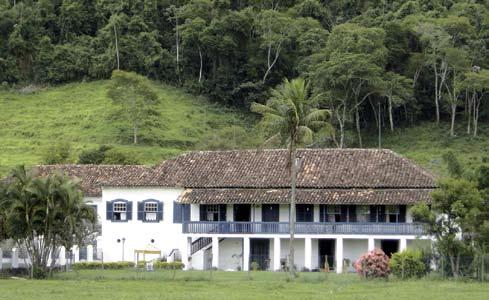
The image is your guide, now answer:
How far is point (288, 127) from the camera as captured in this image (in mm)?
48188

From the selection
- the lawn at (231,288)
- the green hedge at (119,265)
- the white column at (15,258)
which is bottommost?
the green hedge at (119,265)

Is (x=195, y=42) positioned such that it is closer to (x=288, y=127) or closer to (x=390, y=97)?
(x=390, y=97)

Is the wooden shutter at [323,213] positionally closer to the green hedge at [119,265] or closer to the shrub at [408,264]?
the green hedge at [119,265]

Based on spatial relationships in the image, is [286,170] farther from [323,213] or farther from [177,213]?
[177,213]

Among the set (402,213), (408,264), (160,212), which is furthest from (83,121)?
(408,264)

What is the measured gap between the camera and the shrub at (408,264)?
145 ft

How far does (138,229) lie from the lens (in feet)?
200

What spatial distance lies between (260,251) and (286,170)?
163 inches

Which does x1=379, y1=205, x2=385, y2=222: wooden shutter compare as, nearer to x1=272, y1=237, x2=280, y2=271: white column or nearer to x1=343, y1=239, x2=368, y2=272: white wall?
x1=343, y1=239, x2=368, y2=272: white wall

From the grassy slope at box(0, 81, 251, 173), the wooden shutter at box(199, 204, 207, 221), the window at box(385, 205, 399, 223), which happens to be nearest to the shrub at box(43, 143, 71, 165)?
the grassy slope at box(0, 81, 251, 173)

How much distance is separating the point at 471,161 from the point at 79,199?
135 ft

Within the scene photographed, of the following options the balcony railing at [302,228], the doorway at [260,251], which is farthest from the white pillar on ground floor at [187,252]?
the doorway at [260,251]

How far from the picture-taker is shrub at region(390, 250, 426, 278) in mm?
44344

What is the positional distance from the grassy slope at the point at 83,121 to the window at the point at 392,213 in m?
29.4
